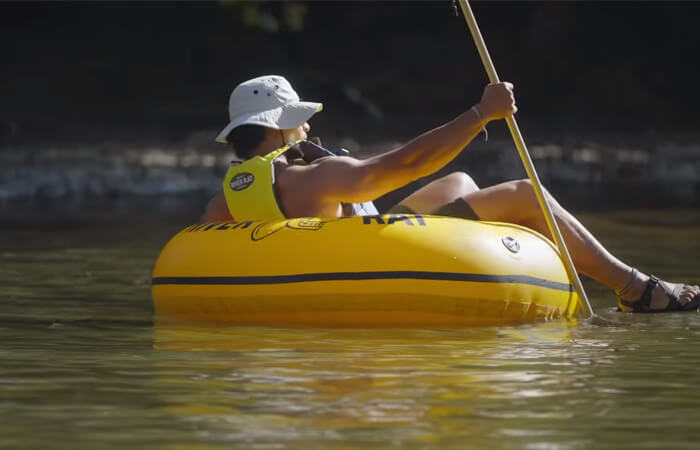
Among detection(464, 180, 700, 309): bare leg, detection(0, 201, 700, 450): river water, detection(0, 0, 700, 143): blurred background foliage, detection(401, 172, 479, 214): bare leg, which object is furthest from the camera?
detection(0, 0, 700, 143): blurred background foliage

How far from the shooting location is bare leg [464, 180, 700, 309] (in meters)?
7.07

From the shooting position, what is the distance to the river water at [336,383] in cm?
444

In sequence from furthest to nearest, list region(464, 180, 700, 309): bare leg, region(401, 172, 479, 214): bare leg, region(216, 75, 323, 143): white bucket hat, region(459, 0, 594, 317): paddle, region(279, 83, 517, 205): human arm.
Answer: region(401, 172, 479, 214): bare leg < region(464, 180, 700, 309): bare leg < region(216, 75, 323, 143): white bucket hat < region(459, 0, 594, 317): paddle < region(279, 83, 517, 205): human arm

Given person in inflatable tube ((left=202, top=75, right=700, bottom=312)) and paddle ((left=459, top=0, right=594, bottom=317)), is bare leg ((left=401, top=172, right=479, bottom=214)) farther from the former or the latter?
paddle ((left=459, top=0, right=594, bottom=317))

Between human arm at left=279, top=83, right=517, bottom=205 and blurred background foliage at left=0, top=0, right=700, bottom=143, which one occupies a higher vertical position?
blurred background foliage at left=0, top=0, right=700, bottom=143

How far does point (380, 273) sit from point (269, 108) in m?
0.96

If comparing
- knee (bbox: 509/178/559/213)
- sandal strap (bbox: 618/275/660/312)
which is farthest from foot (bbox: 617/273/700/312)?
knee (bbox: 509/178/559/213)

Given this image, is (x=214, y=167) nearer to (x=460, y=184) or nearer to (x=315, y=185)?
(x=460, y=184)

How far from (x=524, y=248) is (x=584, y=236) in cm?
55

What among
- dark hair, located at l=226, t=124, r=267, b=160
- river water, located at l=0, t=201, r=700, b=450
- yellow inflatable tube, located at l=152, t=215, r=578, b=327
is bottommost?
river water, located at l=0, t=201, r=700, b=450

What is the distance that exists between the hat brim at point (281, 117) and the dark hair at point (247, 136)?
0.03 m

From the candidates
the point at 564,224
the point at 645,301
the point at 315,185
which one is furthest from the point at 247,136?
the point at 645,301

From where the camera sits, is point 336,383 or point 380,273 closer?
point 336,383

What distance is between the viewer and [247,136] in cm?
698
